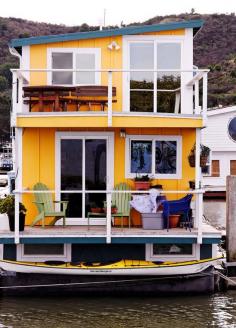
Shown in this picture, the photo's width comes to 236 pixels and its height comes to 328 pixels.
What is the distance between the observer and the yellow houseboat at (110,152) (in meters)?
17.4

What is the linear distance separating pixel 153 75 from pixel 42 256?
223 inches

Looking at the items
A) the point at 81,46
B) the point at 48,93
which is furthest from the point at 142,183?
the point at 81,46

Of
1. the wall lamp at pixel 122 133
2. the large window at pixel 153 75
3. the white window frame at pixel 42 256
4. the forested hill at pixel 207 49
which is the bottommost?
the white window frame at pixel 42 256

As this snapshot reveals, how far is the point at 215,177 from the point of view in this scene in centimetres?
4362

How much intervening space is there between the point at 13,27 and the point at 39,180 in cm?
13203

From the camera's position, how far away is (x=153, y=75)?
19438mm

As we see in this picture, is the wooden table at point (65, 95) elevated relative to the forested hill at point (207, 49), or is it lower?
lower

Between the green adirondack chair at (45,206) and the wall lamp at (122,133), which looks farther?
the wall lamp at (122,133)

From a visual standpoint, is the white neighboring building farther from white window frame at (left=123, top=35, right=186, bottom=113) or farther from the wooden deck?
the wooden deck

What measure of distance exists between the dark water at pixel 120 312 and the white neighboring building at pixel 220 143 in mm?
25811

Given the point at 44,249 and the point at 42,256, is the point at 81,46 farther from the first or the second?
the point at 42,256

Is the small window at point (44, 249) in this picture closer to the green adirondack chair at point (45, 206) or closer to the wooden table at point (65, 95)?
the green adirondack chair at point (45, 206)

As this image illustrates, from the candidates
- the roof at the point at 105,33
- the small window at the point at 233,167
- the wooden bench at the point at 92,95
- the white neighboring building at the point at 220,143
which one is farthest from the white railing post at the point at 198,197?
the small window at the point at 233,167

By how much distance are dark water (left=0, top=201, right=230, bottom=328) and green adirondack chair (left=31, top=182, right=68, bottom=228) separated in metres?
1.99
